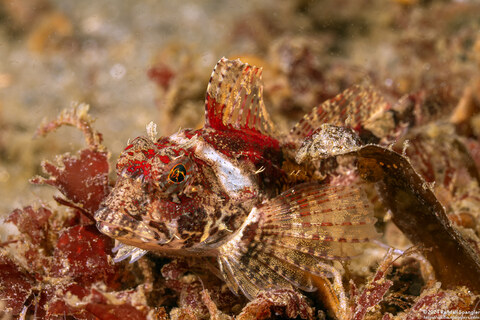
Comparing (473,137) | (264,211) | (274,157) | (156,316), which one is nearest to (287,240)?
(264,211)

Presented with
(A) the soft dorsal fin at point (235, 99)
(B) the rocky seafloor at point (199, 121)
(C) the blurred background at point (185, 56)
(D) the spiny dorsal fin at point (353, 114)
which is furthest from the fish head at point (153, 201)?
(C) the blurred background at point (185, 56)

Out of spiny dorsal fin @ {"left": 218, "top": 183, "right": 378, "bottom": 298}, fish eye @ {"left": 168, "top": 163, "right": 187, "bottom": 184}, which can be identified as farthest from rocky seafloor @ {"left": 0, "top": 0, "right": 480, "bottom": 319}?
fish eye @ {"left": 168, "top": 163, "right": 187, "bottom": 184}

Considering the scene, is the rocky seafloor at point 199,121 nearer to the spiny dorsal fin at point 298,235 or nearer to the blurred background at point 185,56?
the blurred background at point 185,56

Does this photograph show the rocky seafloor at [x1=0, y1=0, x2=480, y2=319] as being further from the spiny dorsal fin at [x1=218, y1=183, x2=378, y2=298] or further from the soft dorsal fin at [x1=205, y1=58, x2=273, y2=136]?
the soft dorsal fin at [x1=205, y1=58, x2=273, y2=136]

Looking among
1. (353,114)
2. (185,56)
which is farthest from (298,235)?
(185,56)

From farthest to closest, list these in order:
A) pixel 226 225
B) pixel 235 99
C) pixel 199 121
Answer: pixel 199 121
pixel 235 99
pixel 226 225

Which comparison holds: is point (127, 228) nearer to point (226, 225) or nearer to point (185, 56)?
point (226, 225)
